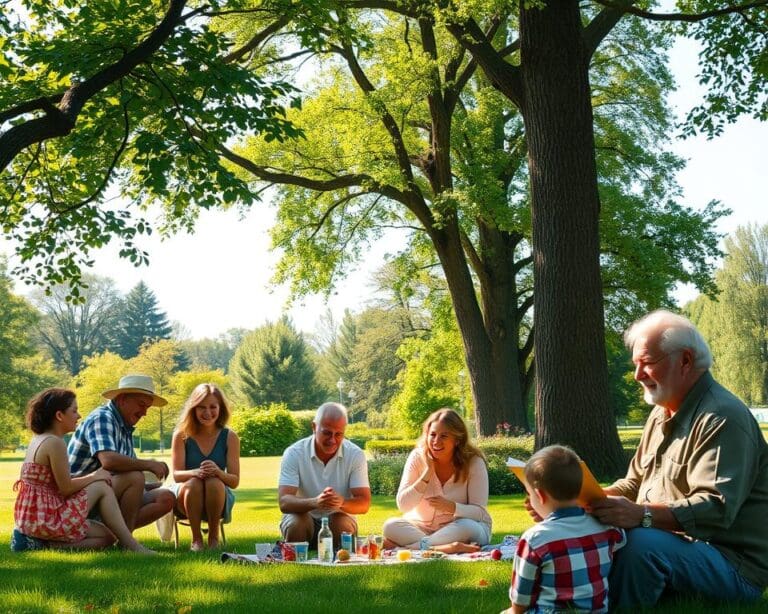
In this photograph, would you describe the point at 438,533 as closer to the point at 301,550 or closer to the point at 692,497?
the point at 301,550

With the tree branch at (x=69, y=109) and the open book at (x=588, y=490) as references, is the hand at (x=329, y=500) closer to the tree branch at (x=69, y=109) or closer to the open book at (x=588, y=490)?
the open book at (x=588, y=490)

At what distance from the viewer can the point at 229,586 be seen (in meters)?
5.78

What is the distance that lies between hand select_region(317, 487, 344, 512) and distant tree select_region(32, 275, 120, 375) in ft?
234

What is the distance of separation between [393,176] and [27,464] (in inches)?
533

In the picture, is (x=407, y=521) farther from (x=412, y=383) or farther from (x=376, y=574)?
(x=412, y=383)

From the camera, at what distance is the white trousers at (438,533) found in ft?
24.6

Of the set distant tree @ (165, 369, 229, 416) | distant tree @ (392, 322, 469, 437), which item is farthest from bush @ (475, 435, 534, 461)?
distant tree @ (165, 369, 229, 416)

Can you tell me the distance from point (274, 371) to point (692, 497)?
63.1 m

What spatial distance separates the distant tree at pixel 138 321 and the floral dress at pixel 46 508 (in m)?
77.5

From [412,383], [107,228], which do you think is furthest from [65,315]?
[107,228]

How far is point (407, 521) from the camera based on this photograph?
25.2 feet

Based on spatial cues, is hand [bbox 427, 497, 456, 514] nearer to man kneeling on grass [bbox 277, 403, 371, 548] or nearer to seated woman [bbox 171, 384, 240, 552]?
man kneeling on grass [bbox 277, 403, 371, 548]

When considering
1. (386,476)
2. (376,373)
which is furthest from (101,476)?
(376,373)

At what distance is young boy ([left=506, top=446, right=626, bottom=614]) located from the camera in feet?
13.1
